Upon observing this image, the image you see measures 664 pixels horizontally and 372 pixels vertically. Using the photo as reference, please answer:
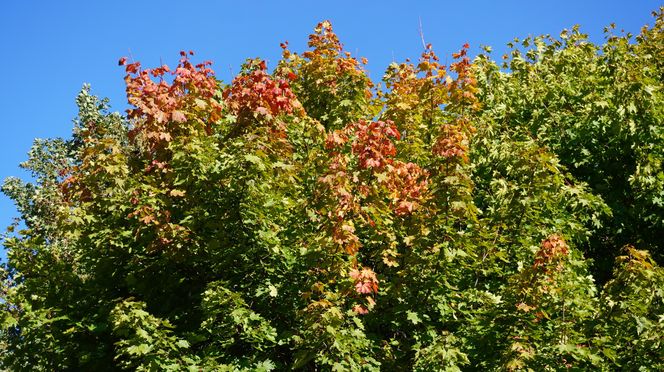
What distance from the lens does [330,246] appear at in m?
7.57

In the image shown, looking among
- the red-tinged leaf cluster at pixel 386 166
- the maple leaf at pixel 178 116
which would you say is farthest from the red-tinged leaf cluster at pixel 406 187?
the maple leaf at pixel 178 116

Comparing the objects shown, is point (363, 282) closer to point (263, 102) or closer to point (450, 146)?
point (450, 146)

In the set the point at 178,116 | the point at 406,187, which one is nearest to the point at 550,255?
the point at 406,187

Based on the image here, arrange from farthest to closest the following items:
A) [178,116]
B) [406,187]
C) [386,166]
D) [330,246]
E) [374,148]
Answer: [178,116] → [406,187] → [386,166] → [374,148] → [330,246]

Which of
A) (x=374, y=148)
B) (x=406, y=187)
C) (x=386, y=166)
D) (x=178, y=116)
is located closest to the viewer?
(x=374, y=148)

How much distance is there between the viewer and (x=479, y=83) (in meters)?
14.7

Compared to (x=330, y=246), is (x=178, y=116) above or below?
above

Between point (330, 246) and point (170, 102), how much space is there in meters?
3.53

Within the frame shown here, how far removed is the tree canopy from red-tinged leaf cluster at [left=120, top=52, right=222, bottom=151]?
A: 0.04m

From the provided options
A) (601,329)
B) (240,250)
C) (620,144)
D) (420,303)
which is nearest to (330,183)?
(240,250)

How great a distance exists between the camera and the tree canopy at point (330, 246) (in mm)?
7730

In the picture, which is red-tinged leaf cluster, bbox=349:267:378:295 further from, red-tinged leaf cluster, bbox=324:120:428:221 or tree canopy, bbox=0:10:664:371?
red-tinged leaf cluster, bbox=324:120:428:221

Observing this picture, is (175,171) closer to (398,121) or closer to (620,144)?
(398,121)

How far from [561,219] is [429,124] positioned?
2.73 metres
